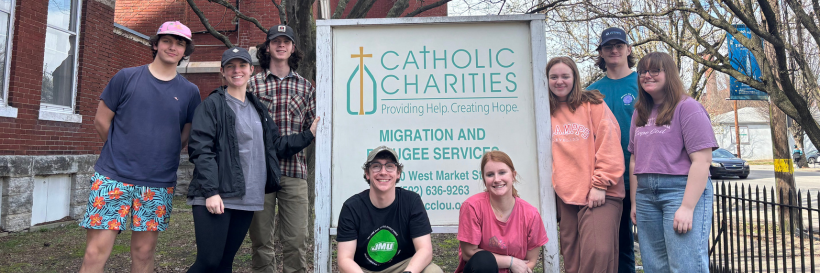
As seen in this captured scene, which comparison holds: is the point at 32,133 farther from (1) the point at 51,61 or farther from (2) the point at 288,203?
(2) the point at 288,203

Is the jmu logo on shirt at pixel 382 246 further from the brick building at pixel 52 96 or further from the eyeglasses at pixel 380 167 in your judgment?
the brick building at pixel 52 96

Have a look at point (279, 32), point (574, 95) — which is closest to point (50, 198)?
point (279, 32)

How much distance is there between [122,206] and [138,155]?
31 centimetres

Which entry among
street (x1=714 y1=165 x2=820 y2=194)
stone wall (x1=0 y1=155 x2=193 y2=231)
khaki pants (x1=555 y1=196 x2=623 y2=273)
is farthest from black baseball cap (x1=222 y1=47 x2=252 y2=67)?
street (x1=714 y1=165 x2=820 y2=194)

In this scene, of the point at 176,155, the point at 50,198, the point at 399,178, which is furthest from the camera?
the point at 50,198

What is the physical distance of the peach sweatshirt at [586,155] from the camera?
2709 millimetres

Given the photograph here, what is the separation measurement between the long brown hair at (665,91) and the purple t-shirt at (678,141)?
0.03 meters

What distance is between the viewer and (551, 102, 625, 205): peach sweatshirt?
2709 millimetres

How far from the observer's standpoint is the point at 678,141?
8.59 ft

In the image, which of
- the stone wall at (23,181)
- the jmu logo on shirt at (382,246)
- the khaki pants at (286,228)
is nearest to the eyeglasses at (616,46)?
the jmu logo on shirt at (382,246)

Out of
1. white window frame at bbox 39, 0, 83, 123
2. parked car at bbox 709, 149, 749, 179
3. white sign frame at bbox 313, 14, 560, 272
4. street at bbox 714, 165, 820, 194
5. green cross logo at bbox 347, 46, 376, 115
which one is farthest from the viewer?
parked car at bbox 709, 149, 749, 179

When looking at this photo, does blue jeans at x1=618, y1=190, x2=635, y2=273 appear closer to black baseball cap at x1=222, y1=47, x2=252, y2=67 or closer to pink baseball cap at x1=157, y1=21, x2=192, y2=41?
black baseball cap at x1=222, y1=47, x2=252, y2=67

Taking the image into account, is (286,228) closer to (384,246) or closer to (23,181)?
(384,246)

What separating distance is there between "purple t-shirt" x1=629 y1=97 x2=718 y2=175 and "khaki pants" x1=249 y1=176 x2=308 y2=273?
2.21m
